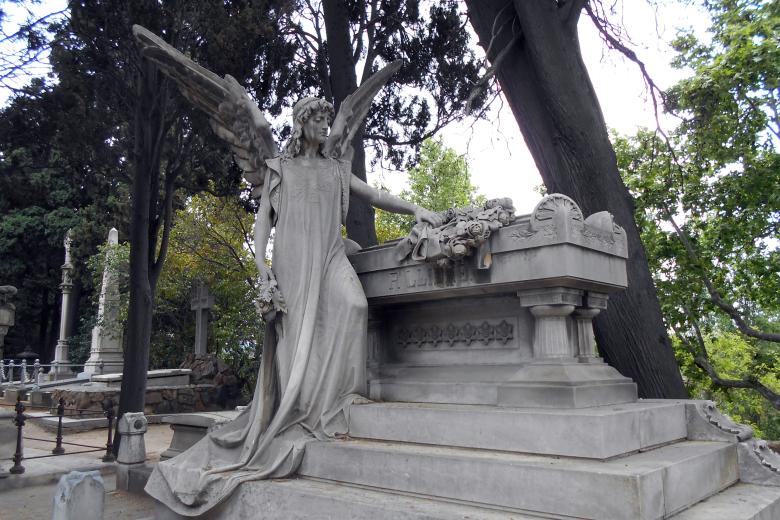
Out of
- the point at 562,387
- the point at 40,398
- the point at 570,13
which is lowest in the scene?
the point at 40,398

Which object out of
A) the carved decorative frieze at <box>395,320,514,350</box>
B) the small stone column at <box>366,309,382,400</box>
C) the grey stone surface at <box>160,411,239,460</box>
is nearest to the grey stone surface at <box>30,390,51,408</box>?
the grey stone surface at <box>160,411,239,460</box>

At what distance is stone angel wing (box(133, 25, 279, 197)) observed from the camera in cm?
514

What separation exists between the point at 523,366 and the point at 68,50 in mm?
9820

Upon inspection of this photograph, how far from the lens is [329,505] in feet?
11.8

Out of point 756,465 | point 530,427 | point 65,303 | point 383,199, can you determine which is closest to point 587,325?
point 530,427

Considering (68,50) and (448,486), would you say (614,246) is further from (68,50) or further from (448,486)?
(68,50)

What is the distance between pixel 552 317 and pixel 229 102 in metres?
3.23

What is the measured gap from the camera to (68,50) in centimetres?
1028

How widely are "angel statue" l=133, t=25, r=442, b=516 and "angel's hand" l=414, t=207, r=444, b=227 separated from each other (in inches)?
0.4

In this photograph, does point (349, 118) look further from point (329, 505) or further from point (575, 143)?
point (329, 505)

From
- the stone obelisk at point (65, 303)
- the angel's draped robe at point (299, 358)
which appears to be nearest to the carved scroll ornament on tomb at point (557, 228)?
the angel's draped robe at point (299, 358)

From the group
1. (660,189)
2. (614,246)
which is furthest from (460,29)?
(614,246)

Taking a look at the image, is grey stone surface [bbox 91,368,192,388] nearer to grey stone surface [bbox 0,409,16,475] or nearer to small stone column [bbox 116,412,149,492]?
grey stone surface [bbox 0,409,16,475]

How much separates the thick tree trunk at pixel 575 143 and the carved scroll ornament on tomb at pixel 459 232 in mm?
2458
